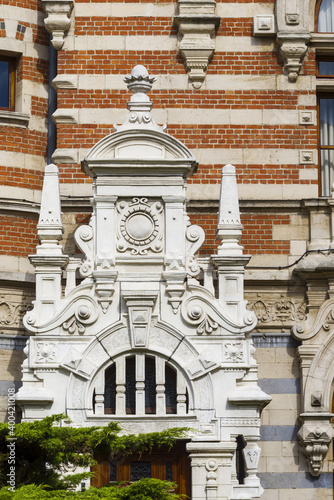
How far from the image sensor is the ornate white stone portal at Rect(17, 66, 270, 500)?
16125 mm

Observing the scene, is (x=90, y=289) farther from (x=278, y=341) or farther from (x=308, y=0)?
(x=308, y=0)

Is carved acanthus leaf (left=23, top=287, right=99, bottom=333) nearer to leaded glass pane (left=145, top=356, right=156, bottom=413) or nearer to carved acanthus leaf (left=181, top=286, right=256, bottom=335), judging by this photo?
leaded glass pane (left=145, top=356, right=156, bottom=413)

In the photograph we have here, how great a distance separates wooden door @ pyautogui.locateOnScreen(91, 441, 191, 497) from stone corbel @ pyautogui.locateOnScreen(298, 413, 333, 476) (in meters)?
1.84

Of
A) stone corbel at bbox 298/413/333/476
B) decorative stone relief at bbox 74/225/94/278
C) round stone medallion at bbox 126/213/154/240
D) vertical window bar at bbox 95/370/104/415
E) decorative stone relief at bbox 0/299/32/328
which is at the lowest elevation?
stone corbel at bbox 298/413/333/476

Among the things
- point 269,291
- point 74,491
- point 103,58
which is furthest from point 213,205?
point 74,491

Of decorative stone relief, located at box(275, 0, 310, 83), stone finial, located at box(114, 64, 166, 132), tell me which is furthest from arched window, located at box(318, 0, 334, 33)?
stone finial, located at box(114, 64, 166, 132)

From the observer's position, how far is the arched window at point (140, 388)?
16.2m

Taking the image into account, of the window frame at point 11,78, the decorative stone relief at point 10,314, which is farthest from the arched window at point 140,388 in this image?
the window frame at point 11,78

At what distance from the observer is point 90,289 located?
1650cm

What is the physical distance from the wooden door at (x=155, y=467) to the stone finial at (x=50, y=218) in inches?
103

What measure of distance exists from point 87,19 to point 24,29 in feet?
3.05

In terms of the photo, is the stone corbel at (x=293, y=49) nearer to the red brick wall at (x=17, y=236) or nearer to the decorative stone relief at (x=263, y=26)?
the decorative stone relief at (x=263, y=26)

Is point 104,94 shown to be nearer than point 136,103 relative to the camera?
No

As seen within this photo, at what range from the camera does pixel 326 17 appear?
1922 centimetres
